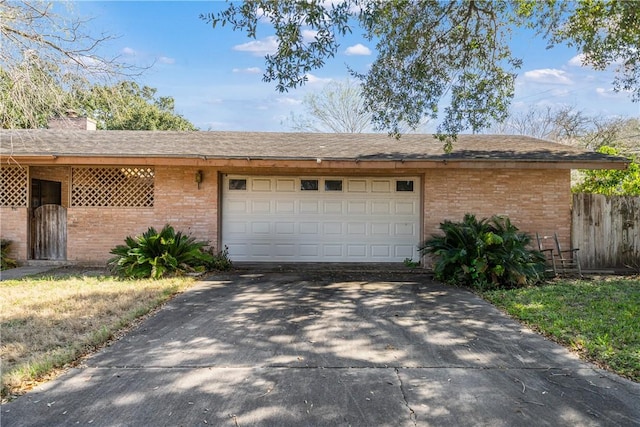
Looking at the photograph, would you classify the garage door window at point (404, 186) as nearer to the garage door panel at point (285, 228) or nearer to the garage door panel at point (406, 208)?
the garage door panel at point (406, 208)

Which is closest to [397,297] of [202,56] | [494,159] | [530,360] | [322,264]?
[530,360]

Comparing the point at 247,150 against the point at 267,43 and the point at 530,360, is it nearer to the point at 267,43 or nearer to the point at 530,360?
the point at 267,43

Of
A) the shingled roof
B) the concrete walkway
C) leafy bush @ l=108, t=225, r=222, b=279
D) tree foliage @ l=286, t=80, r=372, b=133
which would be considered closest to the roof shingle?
the shingled roof

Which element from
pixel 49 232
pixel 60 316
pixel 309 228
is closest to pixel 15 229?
pixel 49 232

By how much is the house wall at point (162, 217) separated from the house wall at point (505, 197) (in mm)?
5309

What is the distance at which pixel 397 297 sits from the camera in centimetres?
684

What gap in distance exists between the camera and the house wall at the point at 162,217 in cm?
977

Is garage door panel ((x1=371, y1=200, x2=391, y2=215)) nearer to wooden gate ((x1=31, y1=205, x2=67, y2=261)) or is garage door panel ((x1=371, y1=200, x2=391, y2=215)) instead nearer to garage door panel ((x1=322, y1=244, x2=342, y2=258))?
garage door panel ((x1=322, y1=244, x2=342, y2=258))

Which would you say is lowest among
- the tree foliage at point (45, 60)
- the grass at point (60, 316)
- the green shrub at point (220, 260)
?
the grass at point (60, 316)

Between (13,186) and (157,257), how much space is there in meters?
4.98

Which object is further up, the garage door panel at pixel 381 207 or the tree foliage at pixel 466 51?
the tree foliage at pixel 466 51

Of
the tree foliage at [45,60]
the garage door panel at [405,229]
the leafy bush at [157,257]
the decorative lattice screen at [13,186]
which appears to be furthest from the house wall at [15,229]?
the garage door panel at [405,229]

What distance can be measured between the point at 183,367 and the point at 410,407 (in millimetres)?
2141

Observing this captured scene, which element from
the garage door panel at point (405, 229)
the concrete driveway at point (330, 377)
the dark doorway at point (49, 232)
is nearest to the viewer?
the concrete driveway at point (330, 377)
